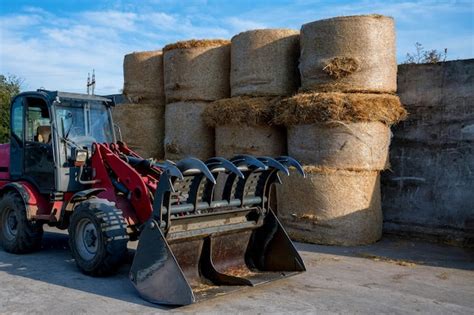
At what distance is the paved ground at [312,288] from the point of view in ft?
Result: 15.7

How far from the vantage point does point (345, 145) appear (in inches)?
297

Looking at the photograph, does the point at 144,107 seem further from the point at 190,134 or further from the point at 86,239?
the point at 86,239

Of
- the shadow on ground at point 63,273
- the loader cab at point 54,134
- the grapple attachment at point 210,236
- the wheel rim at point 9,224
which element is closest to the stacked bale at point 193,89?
the loader cab at point 54,134

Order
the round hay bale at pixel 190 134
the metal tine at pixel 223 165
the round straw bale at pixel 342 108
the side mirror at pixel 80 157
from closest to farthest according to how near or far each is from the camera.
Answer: the metal tine at pixel 223 165
the side mirror at pixel 80 157
the round straw bale at pixel 342 108
the round hay bale at pixel 190 134

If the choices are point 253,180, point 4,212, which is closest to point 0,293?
point 4,212

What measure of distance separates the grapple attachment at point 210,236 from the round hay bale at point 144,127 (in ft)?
14.1

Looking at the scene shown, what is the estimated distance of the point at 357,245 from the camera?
756cm

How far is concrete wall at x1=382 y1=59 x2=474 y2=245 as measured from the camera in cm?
777

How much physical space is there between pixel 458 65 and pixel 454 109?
623mm

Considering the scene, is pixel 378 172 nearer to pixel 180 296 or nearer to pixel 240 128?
pixel 240 128

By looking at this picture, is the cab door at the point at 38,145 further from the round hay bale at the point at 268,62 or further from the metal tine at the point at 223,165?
the round hay bale at the point at 268,62

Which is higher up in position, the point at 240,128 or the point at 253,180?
the point at 240,128

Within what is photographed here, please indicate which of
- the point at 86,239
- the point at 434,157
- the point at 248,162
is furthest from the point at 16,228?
the point at 434,157

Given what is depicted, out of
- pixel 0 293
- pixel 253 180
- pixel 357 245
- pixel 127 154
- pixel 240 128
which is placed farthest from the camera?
pixel 240 128
